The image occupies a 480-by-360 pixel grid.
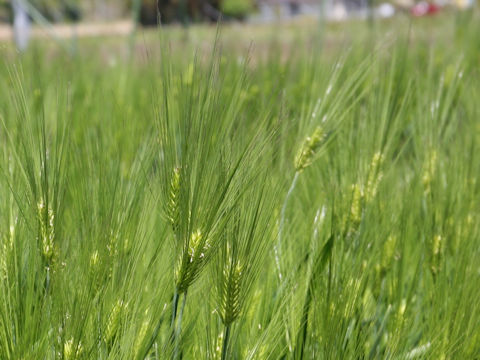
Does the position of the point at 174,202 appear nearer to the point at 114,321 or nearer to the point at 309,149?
the point at 114,321

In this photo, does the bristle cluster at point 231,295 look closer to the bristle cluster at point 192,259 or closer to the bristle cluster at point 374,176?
the bristle cluster at point 192,259

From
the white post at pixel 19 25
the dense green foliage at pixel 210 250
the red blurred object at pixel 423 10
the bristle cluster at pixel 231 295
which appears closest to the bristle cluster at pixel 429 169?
the dense green foliage at pixel 210 250

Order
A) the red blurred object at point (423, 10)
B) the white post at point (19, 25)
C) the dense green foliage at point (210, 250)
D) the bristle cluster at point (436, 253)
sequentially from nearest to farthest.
Answer: 1. the dense green foliage at point (210, 250)
2. the bristle cluster at point (436, 253)
3. the red blurred object at point (423, 10)
4. the white post at point (19, 25)

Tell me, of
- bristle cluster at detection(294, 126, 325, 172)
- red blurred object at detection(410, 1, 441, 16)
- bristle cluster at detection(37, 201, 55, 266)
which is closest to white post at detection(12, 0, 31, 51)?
red blurred object at detection(410, 1, 441, 16)

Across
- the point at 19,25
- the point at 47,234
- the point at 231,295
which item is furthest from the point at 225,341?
the point at 19,25

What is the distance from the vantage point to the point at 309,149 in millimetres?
580

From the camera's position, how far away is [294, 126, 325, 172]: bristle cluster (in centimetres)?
57

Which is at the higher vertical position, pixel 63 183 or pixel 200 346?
pixel 63 183

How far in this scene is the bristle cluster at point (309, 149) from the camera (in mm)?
569

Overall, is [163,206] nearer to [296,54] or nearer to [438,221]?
[438,221]

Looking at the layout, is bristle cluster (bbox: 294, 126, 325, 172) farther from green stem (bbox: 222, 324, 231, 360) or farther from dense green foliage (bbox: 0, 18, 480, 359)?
green stem (bbox: 222, 324, 231, 360)

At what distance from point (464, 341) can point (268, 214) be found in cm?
15

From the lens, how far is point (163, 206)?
1.36ft

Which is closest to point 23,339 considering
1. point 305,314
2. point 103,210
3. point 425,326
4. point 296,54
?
point 103,210
